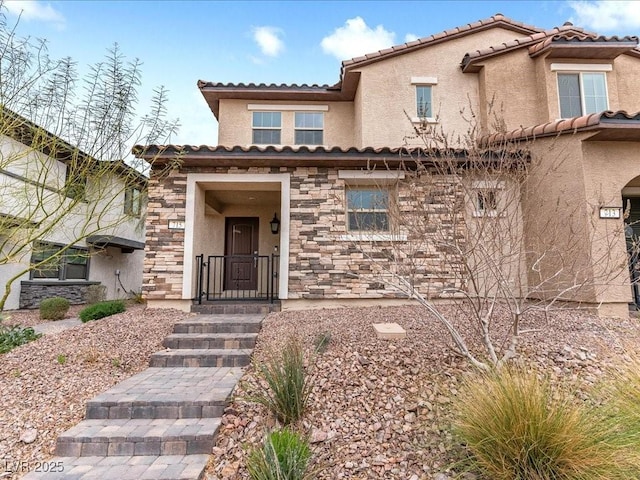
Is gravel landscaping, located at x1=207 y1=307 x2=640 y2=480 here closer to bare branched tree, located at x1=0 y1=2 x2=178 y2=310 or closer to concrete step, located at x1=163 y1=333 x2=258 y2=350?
concrete step, located at x1=163 y1=333 x2=258 y2=350

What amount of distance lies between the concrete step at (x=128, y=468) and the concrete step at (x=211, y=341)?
258 cm

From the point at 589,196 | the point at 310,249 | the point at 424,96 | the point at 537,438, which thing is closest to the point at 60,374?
the point at 310,249

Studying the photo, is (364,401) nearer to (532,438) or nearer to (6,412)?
(532,438)

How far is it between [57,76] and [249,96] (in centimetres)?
634

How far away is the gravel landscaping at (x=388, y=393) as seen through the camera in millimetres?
3119

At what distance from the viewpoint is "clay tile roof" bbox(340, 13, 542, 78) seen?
436 inches

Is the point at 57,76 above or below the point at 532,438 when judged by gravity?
above

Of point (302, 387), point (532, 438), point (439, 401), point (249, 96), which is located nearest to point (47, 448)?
point (302, 387)

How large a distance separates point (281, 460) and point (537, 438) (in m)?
2.00

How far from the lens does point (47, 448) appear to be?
355 centimetres

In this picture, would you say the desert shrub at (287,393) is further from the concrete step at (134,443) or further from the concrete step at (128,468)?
the concrete step at (128,468)

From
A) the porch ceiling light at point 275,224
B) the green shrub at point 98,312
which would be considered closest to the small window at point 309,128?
the porch ceiling light at point 275,224

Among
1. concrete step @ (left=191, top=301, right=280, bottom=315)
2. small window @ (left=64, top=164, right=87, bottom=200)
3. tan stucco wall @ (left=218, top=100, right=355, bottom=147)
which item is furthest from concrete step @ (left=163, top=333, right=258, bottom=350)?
tan stucco wall @ (left=218, top=100, right=355, bottom=147)

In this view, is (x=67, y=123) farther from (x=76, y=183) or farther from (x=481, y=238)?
(x=481, y=238)
